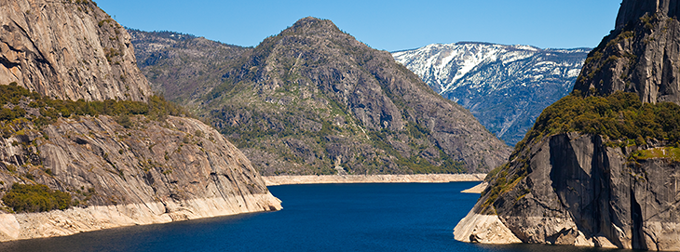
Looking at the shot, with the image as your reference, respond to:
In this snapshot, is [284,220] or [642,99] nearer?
[642,99]

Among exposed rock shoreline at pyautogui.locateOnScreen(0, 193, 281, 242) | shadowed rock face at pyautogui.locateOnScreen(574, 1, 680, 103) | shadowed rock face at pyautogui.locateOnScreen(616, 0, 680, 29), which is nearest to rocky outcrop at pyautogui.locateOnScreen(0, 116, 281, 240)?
exposed rock shoreline at pyautogui.locateOnScreen(0, 193, 281, 242)

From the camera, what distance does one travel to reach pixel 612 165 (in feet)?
363

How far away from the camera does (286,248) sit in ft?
426

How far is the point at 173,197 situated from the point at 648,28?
369 ft

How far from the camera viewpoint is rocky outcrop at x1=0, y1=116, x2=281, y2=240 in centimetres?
13600

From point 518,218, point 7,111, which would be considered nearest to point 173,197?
point 7,111

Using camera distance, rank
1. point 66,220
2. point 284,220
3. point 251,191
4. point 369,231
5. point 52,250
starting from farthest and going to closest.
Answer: point 251,191, point 284,220, point 369,231, point 66,220, point 52,250

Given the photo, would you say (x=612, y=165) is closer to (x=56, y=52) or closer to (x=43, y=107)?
(x=43, y=107)

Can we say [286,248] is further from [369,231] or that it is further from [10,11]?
[10,11]

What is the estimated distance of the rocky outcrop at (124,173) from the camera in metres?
136

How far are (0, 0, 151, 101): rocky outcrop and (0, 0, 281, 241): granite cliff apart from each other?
0.94 feet

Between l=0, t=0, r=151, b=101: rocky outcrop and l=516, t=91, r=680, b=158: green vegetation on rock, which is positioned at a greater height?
l=0, t=0, r=151, b=101: rocky outcrop

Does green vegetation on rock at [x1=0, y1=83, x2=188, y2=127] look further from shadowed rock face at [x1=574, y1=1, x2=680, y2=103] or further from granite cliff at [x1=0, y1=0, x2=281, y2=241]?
shadowed rock face at [x1=574, y1=1, x2=680, y2=103]

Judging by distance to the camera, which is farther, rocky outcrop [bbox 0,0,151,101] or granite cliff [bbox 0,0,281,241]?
rocky outcrop [bbox 0,0,151,101]
